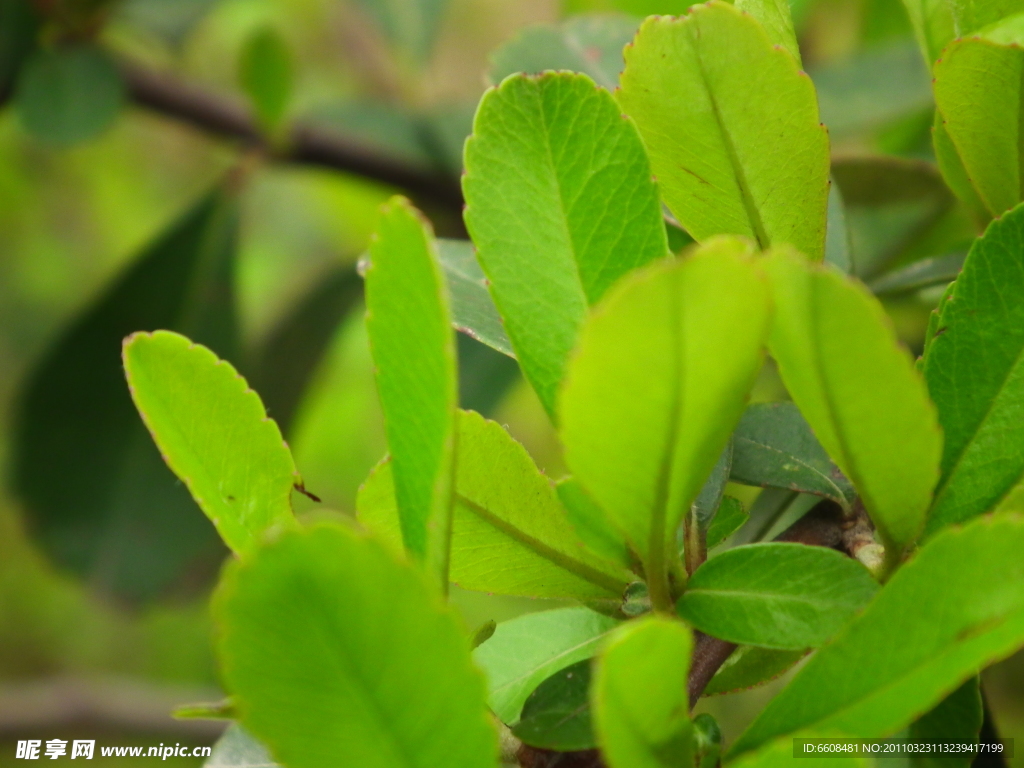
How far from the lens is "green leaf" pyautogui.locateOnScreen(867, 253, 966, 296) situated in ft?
1.45

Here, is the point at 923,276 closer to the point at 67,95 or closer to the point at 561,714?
the point at 561,714

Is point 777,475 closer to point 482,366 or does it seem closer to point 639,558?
point 639,558

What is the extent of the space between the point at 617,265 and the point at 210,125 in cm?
84

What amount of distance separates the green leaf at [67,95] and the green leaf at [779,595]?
0.75 meters

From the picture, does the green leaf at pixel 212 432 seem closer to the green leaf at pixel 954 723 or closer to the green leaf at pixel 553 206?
the green leaf at pixel 553 206

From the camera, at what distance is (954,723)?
0.30 metres

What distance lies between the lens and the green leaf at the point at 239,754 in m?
0.34

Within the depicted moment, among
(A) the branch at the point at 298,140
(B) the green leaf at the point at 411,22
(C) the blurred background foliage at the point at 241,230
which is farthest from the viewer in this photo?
(B) the green leaf at the point at 411,22

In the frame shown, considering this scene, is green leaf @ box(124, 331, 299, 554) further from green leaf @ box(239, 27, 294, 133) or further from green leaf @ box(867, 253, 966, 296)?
green leaf @ box(239, 27, 294, 133)

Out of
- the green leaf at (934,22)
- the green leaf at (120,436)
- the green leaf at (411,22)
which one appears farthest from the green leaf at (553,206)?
the green leaf at (411,22)

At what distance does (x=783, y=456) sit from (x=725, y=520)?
31mm

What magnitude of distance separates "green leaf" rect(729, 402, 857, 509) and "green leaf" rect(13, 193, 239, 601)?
2.57 ft

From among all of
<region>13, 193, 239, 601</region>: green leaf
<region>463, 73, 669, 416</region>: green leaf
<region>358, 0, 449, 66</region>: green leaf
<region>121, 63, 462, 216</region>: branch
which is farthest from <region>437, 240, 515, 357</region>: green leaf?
<region>358, 0, 449, 66</region>: green leaf

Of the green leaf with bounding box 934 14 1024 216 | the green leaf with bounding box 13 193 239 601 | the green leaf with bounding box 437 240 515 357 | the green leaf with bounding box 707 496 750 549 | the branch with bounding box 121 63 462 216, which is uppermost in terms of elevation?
the green leaf with bounding box 934 14 1024 216
